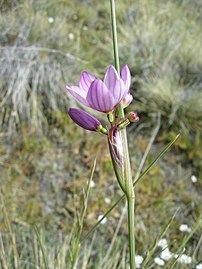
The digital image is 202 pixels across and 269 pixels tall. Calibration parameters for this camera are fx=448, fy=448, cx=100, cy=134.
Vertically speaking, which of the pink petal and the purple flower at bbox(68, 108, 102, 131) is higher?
the pink petal

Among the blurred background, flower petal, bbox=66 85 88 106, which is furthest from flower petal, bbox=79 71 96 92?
the blurred background

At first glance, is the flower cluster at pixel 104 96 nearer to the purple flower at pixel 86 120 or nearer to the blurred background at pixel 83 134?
the purple flower at pixel 86 120

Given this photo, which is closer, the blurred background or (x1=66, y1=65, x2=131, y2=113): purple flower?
(x1=66, y1=65, x2=131, y2=113): purple flower

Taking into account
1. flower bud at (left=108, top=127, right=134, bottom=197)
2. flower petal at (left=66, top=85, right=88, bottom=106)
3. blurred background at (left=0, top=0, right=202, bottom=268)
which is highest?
flower petal at (left=66, top=85, right=88, bottom=106)

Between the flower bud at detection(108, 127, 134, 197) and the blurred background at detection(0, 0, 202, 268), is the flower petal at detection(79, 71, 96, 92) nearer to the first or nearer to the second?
the flower bud at detection(108, 127, 134, 197)

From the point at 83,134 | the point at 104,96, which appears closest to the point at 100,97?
the point at 104,96

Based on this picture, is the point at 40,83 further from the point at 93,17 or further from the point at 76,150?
the point at 93,17
